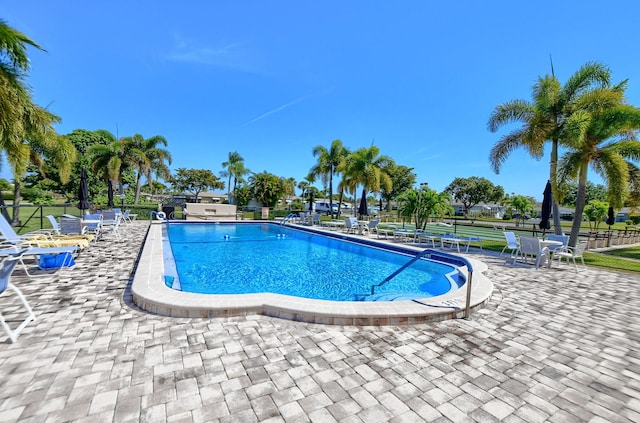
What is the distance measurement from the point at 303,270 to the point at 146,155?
85.2 ft

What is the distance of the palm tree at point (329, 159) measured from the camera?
2672cm

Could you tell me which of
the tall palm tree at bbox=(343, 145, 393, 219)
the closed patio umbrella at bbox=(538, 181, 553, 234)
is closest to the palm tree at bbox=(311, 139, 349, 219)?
the tall palm tree at bbox=(343, 145, 393, 219)

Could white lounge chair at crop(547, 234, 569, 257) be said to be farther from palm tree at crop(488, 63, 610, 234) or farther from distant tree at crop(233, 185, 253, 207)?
distant tree at crop(233, 185, 253, 207)

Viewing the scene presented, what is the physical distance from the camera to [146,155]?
2692cm

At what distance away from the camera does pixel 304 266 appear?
8922 mm

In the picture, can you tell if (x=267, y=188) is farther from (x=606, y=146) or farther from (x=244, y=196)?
(x=606, y=146)

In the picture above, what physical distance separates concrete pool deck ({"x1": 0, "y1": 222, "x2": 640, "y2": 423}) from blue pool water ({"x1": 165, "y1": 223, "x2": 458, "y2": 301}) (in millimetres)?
2456

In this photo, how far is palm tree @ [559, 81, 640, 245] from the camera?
9.76 metres

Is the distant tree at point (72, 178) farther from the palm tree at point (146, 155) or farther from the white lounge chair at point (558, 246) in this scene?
the white lounge chair at point (558, 246)

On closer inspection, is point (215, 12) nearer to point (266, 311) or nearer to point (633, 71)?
point (266, 311)

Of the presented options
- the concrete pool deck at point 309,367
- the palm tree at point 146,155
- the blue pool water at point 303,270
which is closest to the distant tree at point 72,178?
the palm tree at point 146,155

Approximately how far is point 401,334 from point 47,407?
3449 mm

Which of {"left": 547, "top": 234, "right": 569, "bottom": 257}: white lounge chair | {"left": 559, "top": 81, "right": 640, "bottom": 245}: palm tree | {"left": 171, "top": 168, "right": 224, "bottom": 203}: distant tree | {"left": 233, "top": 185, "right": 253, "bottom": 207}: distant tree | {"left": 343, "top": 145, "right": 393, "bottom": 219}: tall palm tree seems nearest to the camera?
{"left": 547, "top": 234, "right": 569, "bottom": 257}: white lounge chair

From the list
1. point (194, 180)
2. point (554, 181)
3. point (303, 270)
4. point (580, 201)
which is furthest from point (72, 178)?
point (580, 201)
